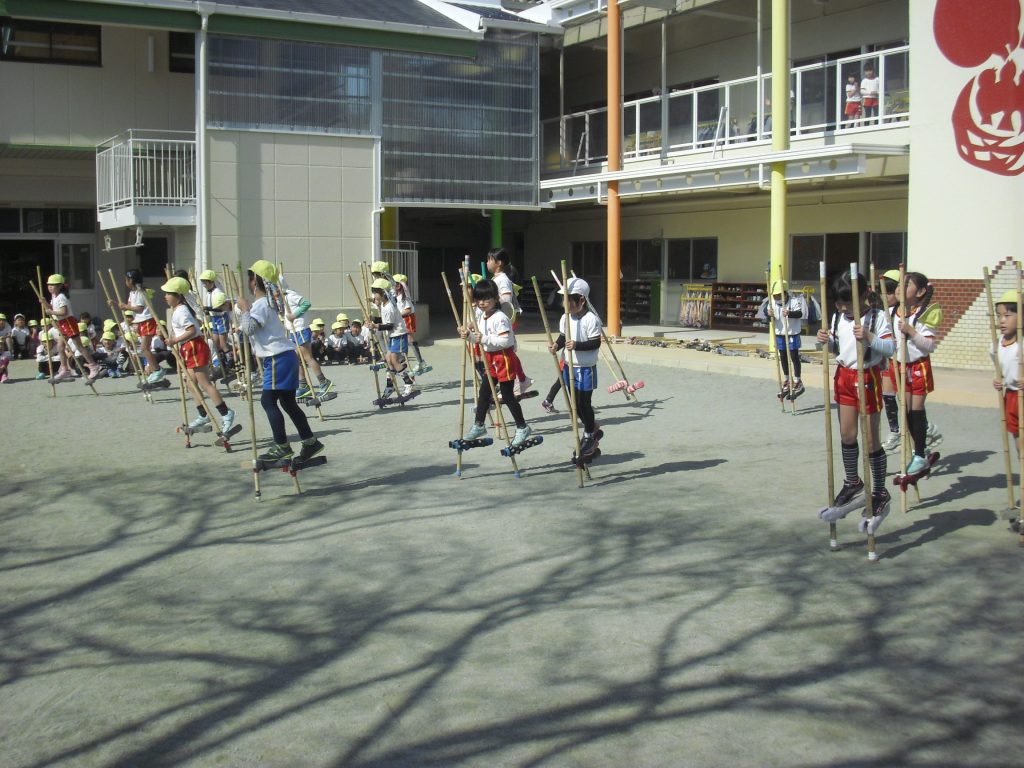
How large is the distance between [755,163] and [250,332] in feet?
38.7

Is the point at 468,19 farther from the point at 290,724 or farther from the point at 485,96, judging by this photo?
the point at 290,724

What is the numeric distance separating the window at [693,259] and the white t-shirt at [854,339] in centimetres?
1805

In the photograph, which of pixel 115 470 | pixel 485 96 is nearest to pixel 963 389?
pixel 115 470

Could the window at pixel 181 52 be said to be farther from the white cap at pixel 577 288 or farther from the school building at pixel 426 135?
the white cap at pixel 577 288

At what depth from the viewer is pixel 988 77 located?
15297 millimetres

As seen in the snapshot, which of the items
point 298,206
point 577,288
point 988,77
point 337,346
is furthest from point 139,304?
point 988,77

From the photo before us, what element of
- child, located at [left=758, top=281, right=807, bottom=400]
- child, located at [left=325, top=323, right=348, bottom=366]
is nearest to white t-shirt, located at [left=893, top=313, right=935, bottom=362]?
child, located at [left=758, top=281, right=807, bottom=400]

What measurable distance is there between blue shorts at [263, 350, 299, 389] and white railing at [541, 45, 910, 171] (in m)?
12.4

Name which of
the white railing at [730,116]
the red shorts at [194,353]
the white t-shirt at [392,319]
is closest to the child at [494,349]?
the red shorts at [194,353]

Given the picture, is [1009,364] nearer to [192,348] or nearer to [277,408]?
[277,408]

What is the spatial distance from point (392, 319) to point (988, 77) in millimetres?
9333

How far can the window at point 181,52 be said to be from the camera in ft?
73.9

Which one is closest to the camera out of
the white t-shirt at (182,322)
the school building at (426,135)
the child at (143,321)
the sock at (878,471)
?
the sock at (878,471)

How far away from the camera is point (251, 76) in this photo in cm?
2056
